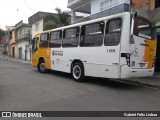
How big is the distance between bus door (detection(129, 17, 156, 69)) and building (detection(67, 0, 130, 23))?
5.35 meters

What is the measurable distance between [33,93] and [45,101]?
1.28 metres

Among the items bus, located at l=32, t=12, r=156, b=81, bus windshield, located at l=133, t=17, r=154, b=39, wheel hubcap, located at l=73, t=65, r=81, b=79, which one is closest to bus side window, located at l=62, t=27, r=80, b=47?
bus, located at l=32, t=12, r=156, b=81

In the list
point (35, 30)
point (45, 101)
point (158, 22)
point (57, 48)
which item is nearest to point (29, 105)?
point (45, 101)

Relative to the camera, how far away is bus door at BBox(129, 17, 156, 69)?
8.55 m

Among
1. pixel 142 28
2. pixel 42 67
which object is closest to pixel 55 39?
pixel 42 67

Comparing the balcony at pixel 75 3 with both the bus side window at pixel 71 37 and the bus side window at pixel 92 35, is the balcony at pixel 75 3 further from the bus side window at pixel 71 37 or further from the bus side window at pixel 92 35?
the bus side window at pixel 92 35

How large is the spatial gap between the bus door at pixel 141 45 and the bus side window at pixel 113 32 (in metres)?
0.55

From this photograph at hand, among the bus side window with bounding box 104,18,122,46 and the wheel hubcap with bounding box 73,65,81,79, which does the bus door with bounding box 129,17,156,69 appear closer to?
the bus side window with bounding box 104,18,122,46

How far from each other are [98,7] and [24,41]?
82.7 feet

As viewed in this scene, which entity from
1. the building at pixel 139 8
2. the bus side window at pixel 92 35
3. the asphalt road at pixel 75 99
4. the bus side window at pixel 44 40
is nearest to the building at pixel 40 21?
the building at pixel 139 8

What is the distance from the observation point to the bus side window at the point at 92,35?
9.44 m

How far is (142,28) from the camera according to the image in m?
9.10

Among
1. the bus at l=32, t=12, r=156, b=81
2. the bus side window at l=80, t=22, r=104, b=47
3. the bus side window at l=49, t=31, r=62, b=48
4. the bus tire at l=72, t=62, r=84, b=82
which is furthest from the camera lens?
the bus side window at l=49, t=31, r=62, b=48

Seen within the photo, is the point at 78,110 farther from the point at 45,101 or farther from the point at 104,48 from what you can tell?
the point at 104,48
